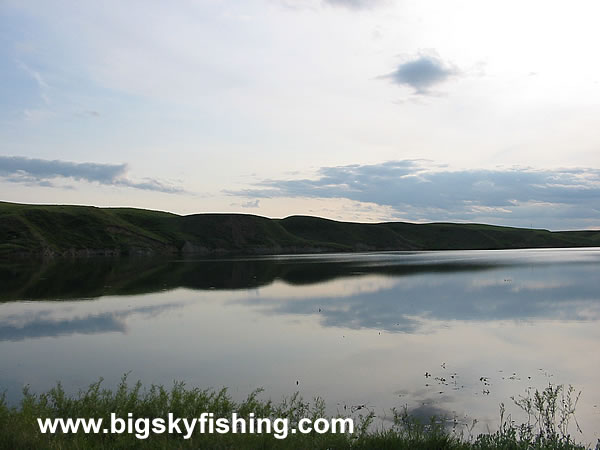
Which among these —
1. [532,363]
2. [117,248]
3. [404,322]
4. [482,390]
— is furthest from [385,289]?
[117,248]

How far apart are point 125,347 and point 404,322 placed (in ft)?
52.4

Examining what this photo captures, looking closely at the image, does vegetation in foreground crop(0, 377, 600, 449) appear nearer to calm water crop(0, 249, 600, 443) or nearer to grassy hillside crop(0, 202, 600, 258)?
calm water crop(0, 249, 600, 443)

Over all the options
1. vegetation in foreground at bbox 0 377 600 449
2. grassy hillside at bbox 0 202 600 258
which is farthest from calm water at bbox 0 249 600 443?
grassy hillside at bbox 0 202 600 258

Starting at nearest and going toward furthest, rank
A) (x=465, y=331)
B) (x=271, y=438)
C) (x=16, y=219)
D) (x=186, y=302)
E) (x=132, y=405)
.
Result: (x=271, y=438) < (x=132, y=405) < (x=465, y=331) < (x=186, y=302) < (x=16, y=219)

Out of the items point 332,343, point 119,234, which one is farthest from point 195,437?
point 119,234

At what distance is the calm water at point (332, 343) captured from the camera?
1638 cm

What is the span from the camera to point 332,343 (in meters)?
23.7

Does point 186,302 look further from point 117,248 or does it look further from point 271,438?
point 117,248

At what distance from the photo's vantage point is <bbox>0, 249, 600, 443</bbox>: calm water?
1638cm

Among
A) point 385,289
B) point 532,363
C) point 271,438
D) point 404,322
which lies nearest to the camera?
point 271,438

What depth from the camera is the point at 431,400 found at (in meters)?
15.2

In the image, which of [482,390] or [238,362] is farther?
[238,362]

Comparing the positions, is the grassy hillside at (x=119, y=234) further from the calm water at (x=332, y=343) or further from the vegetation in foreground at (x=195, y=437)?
the vegetation in foreground at (x=195, y=437)

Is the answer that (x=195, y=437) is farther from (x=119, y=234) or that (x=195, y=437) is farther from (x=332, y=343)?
(x=119, y=234)
